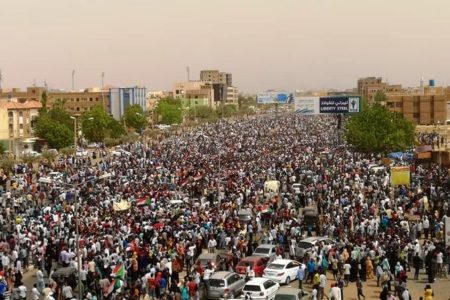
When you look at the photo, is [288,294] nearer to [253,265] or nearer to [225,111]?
[253,265]

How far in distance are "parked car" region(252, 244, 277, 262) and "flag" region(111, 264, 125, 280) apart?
14.2 feet

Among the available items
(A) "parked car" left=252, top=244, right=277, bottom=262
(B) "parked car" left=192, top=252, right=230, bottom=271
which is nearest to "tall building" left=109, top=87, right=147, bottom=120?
(A) "parked car" left=252, top=244, right=277, bottom=262

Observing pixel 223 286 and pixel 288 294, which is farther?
pixel 223 286

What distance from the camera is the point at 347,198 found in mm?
29750

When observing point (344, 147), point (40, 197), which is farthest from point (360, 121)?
point (40, 197)

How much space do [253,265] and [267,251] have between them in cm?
160

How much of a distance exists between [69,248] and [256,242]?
20.4 ft

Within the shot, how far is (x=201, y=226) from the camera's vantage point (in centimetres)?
2477

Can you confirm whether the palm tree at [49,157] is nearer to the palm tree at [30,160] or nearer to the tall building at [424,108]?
the palm tree at [30,160]

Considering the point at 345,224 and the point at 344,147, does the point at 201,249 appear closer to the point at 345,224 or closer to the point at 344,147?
the point at 345,224

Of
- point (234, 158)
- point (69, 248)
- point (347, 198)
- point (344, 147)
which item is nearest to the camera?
point (69, 248)

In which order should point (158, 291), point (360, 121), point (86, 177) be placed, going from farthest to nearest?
1. point (360, 121)
2. point (86, 177)
3. point (158, 291)

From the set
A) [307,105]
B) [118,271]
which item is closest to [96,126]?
[307,105]

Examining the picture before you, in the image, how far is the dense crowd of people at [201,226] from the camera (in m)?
19.2
